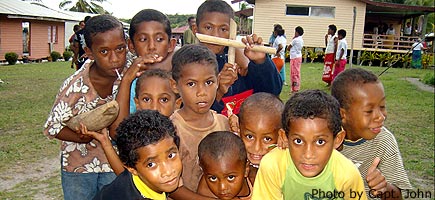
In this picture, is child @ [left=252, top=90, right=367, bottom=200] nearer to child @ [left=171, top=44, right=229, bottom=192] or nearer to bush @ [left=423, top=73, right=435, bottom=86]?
child @ [left=171, top=44, right=229, bottom=192]

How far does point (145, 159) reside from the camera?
198 cm

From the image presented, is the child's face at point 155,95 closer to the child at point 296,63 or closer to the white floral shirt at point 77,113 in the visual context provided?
the white floral shirt at point 77,113

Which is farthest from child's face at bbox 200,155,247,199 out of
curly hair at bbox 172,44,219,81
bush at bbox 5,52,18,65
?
bush at bbox 5,52,18,65

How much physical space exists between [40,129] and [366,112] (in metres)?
6.35

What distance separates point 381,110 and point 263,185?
2.53 ft

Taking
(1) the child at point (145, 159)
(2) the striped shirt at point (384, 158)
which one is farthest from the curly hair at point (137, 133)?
(2) the striped shirt at point (384, 158)

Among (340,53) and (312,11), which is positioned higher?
(312,11)

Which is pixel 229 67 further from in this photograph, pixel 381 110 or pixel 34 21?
pixel 34 21

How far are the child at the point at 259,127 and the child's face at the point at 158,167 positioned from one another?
56cm

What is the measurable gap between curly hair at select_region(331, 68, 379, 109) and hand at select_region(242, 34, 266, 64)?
0.53 metres

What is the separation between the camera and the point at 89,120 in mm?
2213

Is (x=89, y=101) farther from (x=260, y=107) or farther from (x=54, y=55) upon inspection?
(x=54, y=55)

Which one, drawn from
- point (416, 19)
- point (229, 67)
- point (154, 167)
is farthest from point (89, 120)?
point (416, 19)

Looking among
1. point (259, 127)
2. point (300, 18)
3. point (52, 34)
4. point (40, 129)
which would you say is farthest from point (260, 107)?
point (52, 34)
